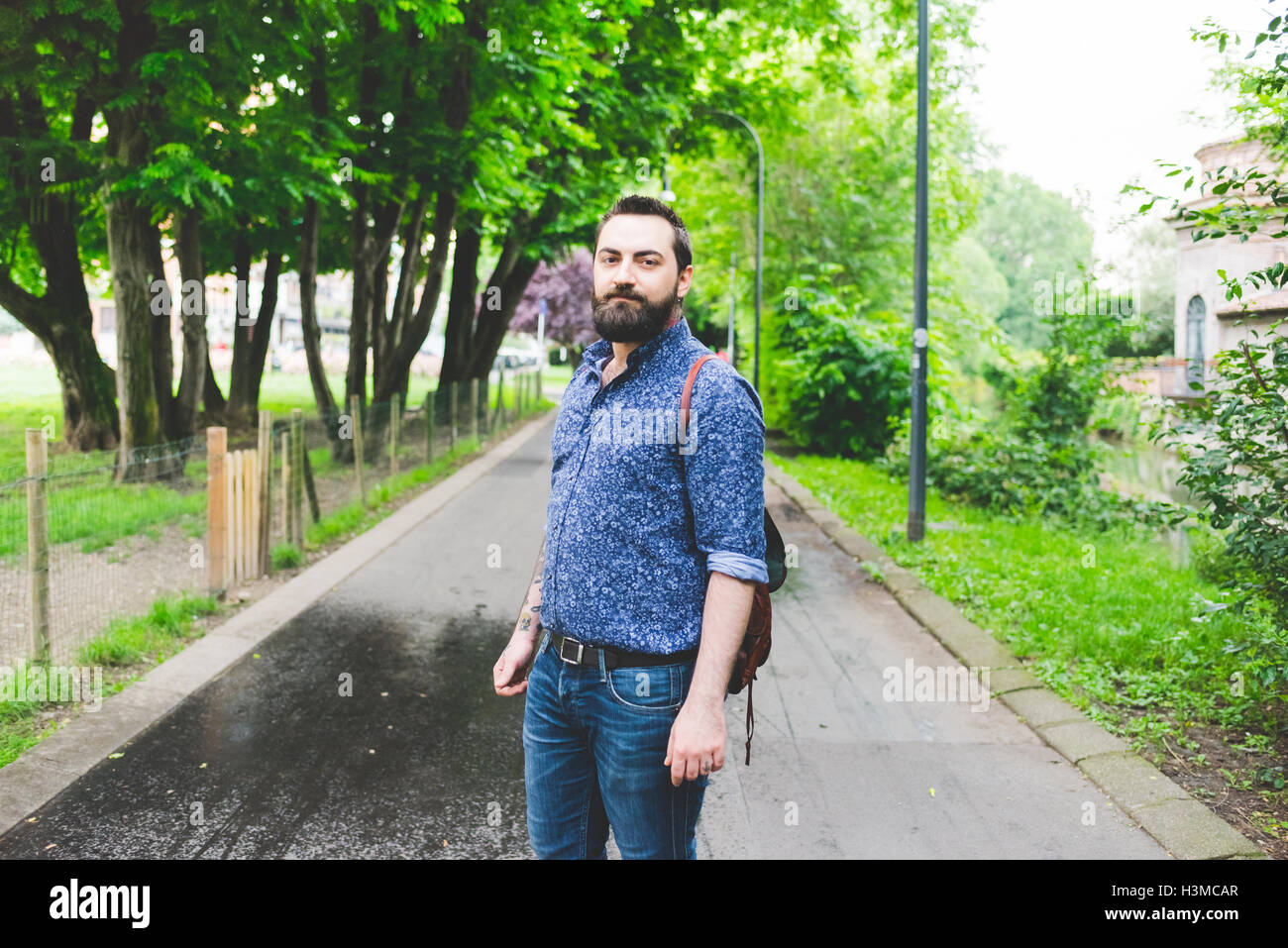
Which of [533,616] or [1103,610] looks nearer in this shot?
[533,616]

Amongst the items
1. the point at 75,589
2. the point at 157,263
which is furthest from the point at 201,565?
the point at 157,263

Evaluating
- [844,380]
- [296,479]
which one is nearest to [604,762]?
[296,479]

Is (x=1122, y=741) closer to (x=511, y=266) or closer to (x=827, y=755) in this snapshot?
(x=827, y=755)

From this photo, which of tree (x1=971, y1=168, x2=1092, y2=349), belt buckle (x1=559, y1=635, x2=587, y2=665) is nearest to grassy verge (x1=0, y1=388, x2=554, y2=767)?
belt buckle (x1=559, y1=635, x2=587, y2=665)

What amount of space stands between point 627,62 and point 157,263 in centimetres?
867

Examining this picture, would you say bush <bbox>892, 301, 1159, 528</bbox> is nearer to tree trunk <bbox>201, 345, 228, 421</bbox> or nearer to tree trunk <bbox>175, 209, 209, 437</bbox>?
tree trunk <bbox>175, 209, 209, 437</bbox>

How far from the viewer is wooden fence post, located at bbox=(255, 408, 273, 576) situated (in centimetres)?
855

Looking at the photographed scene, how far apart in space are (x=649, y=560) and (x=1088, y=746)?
3585 millimetres

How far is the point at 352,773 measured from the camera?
4.74m

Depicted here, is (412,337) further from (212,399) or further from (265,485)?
(265,485)

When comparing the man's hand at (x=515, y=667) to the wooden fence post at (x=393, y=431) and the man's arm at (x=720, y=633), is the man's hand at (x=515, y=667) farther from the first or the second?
the wooden fence post at (x=393, y=431)

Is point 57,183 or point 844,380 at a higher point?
point 57,183

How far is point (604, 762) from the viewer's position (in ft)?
8.39

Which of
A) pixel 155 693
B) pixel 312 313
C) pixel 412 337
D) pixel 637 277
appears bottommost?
pixel 155 693
